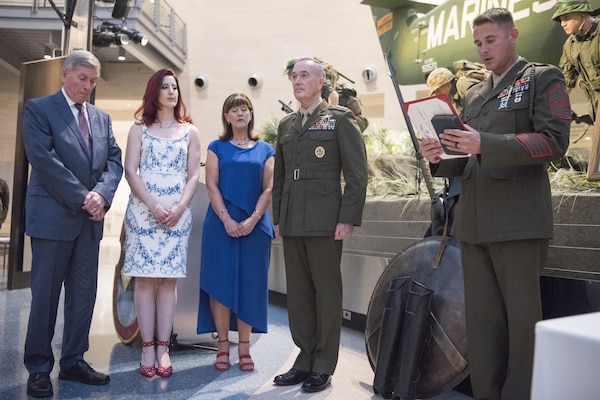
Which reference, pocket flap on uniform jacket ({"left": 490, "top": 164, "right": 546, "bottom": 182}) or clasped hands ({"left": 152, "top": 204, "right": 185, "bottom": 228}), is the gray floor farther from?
pocket flap on uniform jacket ({"left": 490, "top": 164, "right": 546, "bottom": 182})

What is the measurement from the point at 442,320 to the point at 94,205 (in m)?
1.62

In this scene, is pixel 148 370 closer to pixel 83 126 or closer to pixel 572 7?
pixel 83 126

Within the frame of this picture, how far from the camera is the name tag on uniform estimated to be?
9.34ft

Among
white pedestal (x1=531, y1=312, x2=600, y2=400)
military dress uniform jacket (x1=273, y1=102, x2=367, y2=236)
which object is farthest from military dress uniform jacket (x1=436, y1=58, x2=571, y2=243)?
white pedestal (x1=531, y1=312, x2=600, y2=400)

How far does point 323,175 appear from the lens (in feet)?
9.27

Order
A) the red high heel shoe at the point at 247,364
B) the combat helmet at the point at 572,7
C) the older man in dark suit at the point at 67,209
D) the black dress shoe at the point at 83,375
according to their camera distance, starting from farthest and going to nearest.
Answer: the combat helmet at the point at 572,7 → the red high heel shoe at the point at 247,364 → the black dress shoe at the point at 83,375 → the older man in dark suit at the point at 67,209

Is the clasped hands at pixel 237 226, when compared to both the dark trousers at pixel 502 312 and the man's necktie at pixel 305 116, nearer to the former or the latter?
the man's necktie at pixel 305 116

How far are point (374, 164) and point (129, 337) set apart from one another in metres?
2.73

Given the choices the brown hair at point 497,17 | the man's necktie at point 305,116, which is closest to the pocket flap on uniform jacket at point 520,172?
the brown hair at point 497,17

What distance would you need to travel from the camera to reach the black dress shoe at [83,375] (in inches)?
109

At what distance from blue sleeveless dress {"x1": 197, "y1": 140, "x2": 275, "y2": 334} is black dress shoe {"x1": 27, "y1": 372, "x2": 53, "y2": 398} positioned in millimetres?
890

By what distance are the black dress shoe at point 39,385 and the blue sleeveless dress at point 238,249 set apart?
890 mm

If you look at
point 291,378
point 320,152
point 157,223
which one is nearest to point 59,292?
point 157,223

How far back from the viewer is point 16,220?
5.93 metres
